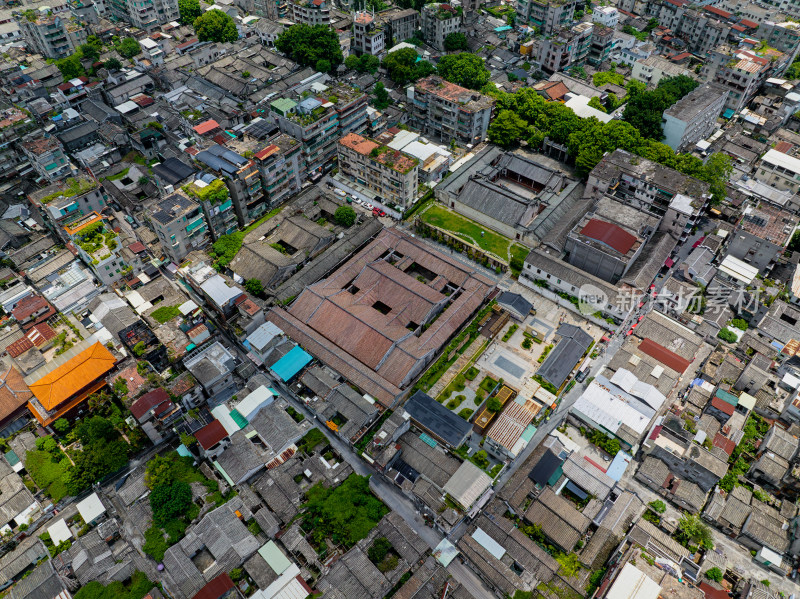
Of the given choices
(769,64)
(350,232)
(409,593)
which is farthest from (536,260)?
(769,64)

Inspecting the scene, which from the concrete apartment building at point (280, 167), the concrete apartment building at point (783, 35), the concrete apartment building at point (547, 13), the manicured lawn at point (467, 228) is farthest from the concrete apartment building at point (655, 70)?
the concrete apartment building at point (280, 167)

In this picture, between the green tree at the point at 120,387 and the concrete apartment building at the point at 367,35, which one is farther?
the concrete apartment building at the point at 367,35

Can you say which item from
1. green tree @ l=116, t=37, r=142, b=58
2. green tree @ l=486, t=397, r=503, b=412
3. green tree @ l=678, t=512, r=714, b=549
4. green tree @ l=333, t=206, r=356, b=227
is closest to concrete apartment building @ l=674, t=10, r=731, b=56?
green tree @ l=333, t=206, r=356, b=227

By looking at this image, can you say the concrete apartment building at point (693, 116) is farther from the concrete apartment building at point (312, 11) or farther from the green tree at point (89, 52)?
the green tree at point (89, 52)

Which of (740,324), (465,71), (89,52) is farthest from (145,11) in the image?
(740,324)

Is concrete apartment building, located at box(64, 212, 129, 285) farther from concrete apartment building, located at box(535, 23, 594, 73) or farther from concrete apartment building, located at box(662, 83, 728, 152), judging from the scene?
concrete apartment building, located at box(535, 23, 594, 73)

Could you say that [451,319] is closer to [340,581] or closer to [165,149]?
[340,581]

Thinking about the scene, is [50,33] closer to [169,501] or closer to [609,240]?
[169,501]
